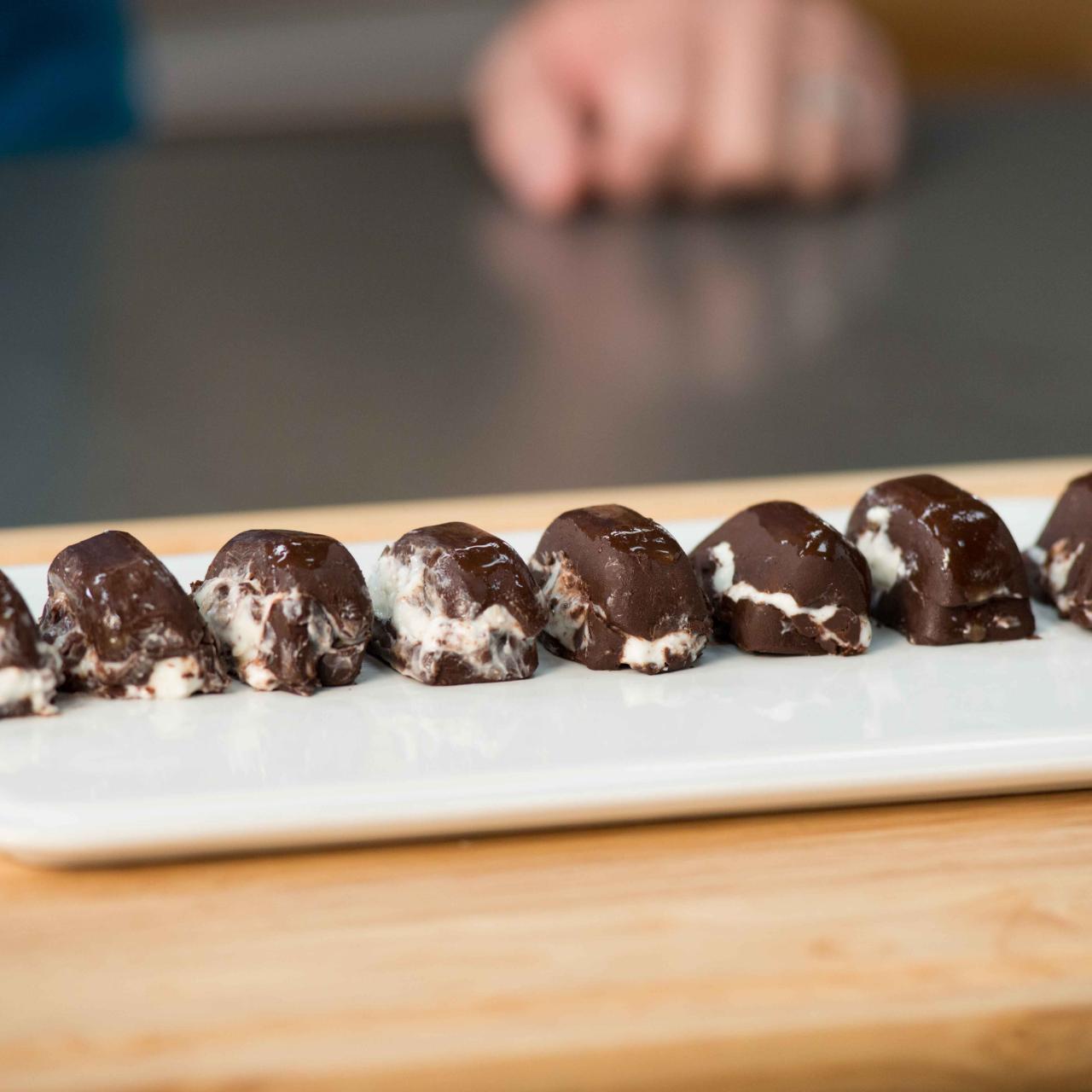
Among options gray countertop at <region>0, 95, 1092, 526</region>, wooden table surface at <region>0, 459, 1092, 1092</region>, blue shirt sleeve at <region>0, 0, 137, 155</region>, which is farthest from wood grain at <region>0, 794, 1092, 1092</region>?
blue shirt sleeve at <region>0, 0, 137, 155</region>

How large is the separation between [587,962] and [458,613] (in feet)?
1.04

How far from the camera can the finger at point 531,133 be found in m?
4.19

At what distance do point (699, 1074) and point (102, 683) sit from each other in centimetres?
48

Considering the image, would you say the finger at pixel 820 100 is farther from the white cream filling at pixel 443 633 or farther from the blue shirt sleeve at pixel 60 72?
the white cream filling at pixel 443 633

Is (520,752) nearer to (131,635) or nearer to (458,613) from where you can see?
(458,613)

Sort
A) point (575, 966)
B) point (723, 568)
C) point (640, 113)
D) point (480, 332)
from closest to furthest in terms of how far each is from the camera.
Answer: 1. point (575, 966)
2. point (723, 568)
3. point (480, 332)
4. point (640, 113)

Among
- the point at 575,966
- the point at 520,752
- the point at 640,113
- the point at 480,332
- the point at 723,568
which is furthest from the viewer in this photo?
the point at 640,113

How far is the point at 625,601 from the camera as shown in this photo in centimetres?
108

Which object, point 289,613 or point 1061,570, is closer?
point 289,613

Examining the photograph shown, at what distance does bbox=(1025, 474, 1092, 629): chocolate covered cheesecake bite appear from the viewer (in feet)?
3.91

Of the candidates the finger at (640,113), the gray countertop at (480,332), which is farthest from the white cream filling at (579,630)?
the finger at (640,113)

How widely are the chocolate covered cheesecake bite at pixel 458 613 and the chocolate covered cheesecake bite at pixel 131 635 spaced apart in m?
0.13

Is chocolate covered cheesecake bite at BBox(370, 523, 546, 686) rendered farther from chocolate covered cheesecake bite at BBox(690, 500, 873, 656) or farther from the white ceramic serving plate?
chocolate covered cheesecake bite at BBox(690, 500, 873, 656)

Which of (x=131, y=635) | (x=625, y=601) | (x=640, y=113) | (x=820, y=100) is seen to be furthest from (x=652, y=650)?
(x=820, y=100)
